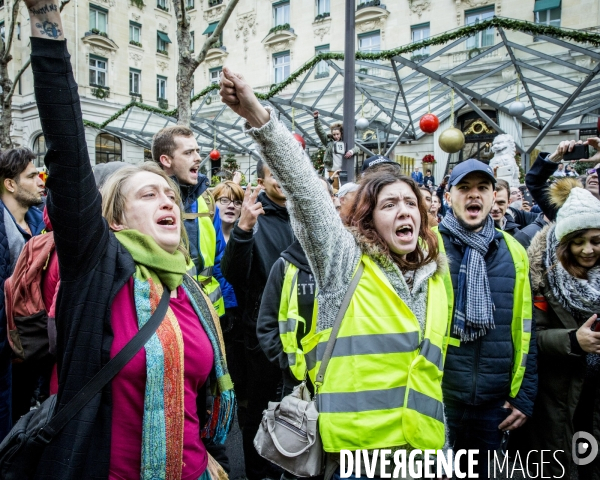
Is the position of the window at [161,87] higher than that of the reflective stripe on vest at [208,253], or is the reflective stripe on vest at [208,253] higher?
the window at [161,87]

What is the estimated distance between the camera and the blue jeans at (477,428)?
243cm

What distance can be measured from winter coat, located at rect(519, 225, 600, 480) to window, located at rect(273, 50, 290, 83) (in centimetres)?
2427

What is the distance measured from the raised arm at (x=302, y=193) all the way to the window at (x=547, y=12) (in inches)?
778

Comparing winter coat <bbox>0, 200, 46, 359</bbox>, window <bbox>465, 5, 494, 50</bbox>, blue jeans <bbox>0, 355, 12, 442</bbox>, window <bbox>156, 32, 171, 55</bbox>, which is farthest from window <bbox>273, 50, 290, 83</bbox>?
blue jeans <bbox>0, 355, 12, 442</bbox>

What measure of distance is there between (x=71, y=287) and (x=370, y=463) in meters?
1.24

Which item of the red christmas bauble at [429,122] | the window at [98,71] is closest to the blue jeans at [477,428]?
the red christmas bauble at [429,122]

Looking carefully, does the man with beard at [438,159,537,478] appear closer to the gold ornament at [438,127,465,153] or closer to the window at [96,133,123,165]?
the gold ornament at [438,127,465,153]

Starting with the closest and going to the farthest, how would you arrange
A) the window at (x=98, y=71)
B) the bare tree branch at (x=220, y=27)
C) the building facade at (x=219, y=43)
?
the bare tree branch at (x=220, y=27) < the building facade at (x=219, y=43) < the window at (x=98, y=71)

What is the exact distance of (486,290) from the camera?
95.9 inches

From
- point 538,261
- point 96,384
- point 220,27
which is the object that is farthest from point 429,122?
point 96,384

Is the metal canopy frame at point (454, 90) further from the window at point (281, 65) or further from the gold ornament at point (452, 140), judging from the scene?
the gold ornament at point (452, 140)

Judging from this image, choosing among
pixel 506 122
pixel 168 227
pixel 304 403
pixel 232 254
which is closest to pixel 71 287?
pixel 168 227

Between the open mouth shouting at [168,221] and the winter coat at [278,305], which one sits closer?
the open mouth shouting at [168,221]

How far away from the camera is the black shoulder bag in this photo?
1.37 meters
